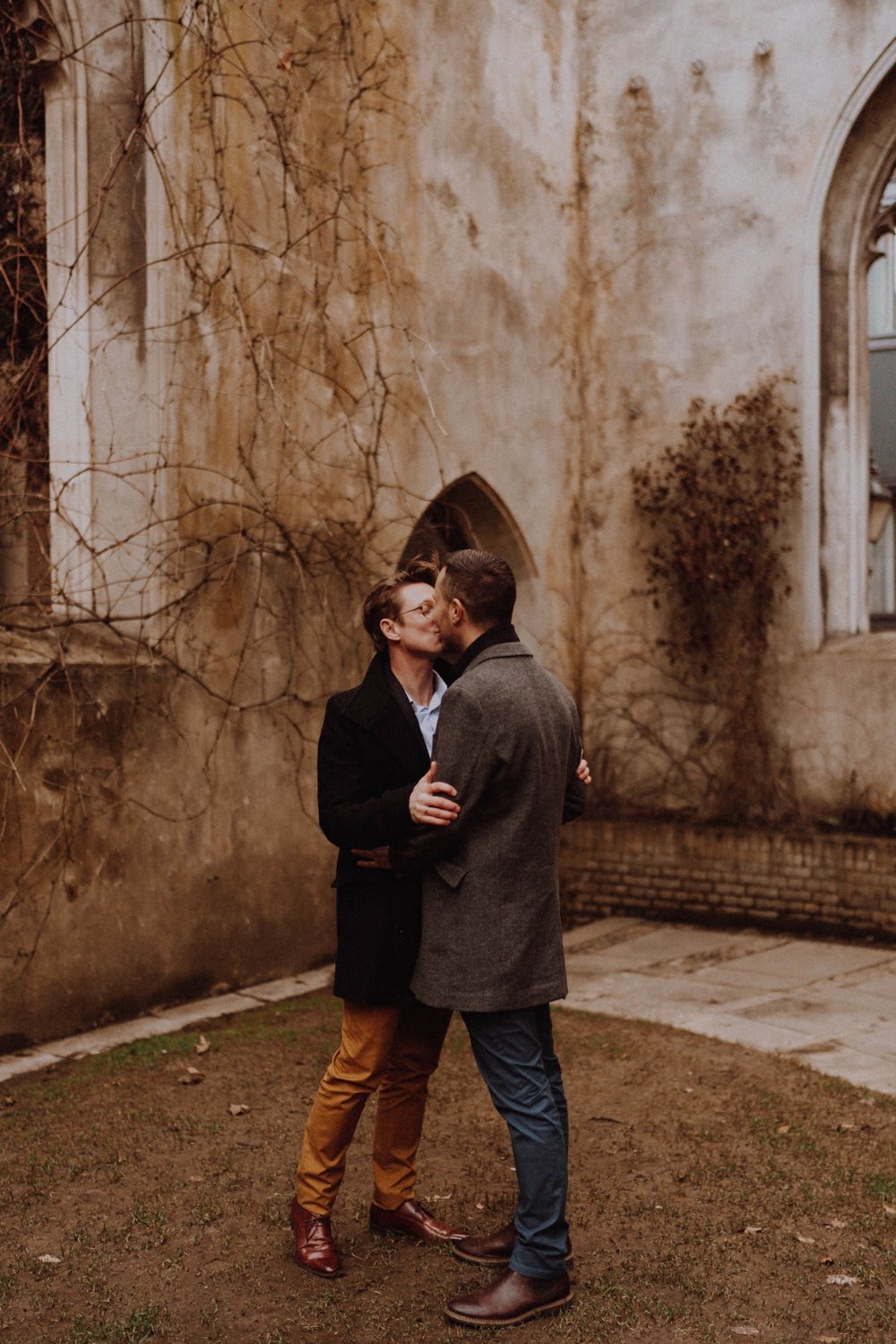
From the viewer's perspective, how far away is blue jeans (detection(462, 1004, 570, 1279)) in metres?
3.29

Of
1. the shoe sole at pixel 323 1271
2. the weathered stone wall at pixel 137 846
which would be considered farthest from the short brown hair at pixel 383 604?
the weathered stone wall at pixel 137 846

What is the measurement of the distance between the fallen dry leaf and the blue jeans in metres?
2.26

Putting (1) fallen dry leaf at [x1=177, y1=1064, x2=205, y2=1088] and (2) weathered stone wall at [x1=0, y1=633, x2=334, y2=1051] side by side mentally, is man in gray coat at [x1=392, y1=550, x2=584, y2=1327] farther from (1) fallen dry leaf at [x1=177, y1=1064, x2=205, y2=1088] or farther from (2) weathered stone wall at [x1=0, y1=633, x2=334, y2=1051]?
(2) weathered stone wall at [x1=0, y1=633, x2=334, y2=1051]

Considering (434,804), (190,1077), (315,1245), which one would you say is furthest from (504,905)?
(190,1077)

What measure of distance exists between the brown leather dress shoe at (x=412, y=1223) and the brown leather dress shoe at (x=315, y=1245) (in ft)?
0.73

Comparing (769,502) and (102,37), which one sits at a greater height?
(102,37)

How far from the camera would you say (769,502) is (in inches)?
336

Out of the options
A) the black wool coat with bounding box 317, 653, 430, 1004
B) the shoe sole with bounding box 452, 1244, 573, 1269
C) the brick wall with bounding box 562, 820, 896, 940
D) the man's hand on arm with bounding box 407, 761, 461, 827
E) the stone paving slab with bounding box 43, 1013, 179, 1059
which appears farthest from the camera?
the brick wall with bounding box 562, 820, 896, 940

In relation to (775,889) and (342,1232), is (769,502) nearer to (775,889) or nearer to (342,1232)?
(775,889)

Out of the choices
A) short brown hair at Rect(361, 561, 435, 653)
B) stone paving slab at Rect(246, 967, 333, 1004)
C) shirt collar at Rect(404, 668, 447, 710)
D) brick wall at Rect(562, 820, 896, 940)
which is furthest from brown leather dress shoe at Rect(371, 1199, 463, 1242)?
brick wall at Rect(562, 820, 896, 940)

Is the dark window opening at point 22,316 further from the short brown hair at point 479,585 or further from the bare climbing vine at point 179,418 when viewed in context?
the short brown hair at point 479,585

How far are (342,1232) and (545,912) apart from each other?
122 cm

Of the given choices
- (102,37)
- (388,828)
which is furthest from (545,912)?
(102,37)

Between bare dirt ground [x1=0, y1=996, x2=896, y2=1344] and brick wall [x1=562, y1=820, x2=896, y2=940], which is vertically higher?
brick wall [x1=562, y1=820, x2=896, y2=940]
